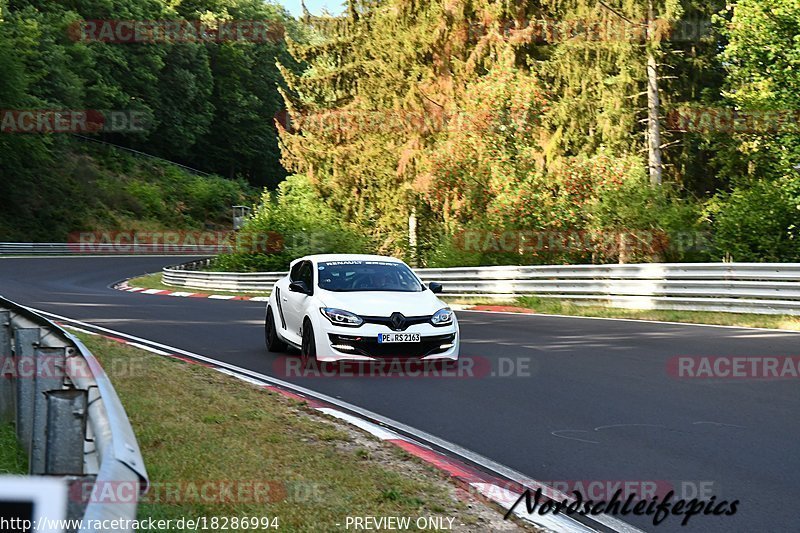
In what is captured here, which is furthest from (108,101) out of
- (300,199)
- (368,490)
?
(368,490)

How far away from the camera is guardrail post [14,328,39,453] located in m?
6.67

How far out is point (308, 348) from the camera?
12750 millimetres

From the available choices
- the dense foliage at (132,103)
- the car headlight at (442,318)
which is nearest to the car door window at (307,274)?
the car headlight at (442,318)

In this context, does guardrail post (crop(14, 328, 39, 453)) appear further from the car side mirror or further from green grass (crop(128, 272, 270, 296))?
green grass (crop(128, 272, 270, 296))

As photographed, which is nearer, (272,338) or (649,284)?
(272,338)

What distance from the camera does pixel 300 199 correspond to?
1852 inches

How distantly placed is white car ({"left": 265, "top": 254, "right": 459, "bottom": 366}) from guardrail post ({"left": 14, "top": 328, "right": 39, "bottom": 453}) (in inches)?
206

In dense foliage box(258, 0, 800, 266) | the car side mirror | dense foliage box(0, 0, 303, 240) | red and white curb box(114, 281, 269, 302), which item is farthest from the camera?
dense foliage box(0, 0, 303, 240)

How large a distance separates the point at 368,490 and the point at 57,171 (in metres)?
71.7

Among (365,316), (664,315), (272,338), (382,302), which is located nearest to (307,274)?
(272,338)

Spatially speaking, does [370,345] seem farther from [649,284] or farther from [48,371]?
[649,284]

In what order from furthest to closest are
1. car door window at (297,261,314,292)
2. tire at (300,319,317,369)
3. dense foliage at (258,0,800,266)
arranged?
dense foliage at (258,0,800,266) < car door window at (297,261,314,292) < tire at (300,319,317,369)

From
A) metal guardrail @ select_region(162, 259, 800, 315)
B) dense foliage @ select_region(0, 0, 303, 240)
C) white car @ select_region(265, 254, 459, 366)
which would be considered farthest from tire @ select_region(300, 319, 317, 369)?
dense foliage @ select_region(0, 0, 303, 240)

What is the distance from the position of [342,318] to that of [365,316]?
286mm
